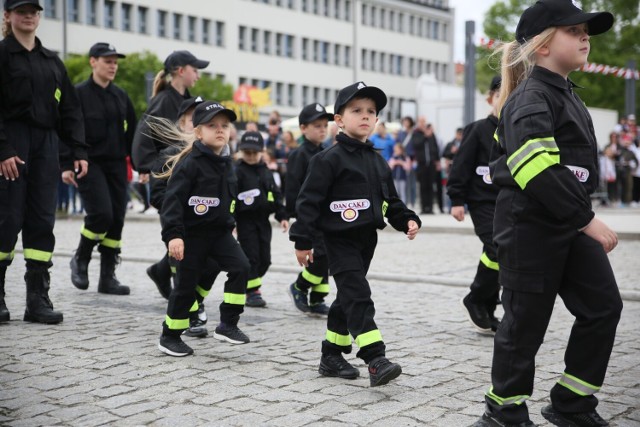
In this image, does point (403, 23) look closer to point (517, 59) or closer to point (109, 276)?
Answer: point (109, 276)

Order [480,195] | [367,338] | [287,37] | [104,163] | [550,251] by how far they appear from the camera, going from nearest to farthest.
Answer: [550,251] < [367,338] < [480,195] < [104,163] < [287,37]

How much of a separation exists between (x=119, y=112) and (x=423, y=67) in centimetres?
9244

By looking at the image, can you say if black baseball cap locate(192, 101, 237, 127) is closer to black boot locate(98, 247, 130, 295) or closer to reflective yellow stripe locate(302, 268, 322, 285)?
reflective yellow stripe locate(302, 268, 322, 285)

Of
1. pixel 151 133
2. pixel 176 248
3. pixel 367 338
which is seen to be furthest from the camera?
pixel 151 133

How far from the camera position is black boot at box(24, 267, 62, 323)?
777 centimetres

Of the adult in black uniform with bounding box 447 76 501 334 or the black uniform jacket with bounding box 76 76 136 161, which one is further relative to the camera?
the black uniform jacket with bounding box 76 76 136 161

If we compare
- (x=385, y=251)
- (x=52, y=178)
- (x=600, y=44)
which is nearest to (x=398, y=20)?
(x=600, y=44)

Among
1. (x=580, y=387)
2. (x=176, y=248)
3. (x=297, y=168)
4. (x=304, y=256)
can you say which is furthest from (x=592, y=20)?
(x=297, y=168)

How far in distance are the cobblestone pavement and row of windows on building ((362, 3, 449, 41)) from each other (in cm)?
8569

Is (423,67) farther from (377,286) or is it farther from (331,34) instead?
(377,286)

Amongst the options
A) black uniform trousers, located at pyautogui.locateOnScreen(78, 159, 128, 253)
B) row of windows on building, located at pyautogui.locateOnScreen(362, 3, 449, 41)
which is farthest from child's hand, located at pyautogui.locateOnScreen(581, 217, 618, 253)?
row of windows on building, located at pyautogui.locateOnScreen(362, 3, 449, 41)

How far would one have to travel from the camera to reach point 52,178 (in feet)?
26.1

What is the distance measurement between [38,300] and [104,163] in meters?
2.03

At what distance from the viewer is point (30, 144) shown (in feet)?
25.6
